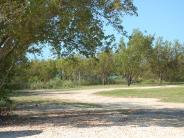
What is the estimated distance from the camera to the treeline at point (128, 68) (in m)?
74.5

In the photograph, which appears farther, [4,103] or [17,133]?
[4,103]

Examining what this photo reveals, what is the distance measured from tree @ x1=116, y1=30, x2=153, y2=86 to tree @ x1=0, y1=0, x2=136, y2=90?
5099cm

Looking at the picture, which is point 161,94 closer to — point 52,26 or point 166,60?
point 52,26

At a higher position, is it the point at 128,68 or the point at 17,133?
the point at 128,68

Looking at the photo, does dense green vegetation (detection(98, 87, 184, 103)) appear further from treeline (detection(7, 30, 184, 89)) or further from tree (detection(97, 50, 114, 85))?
tree (detection(97, 50, 114, 85))

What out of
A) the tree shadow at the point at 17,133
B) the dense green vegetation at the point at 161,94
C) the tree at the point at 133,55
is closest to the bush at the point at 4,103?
the tree shadow at the point at 17,133

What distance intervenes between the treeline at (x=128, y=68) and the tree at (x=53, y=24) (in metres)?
47.8

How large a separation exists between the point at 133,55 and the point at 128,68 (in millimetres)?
2054

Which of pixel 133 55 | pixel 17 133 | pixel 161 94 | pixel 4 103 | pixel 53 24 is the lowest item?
pixel 17 133

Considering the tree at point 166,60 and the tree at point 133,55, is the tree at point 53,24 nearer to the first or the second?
the tree at point 133,55

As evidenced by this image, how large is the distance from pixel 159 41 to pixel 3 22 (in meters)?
67.3

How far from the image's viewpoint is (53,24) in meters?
20.1

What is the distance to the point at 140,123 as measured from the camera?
17797mm

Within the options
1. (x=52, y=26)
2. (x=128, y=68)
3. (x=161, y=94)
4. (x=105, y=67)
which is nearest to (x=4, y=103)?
(x=52, y=26)
